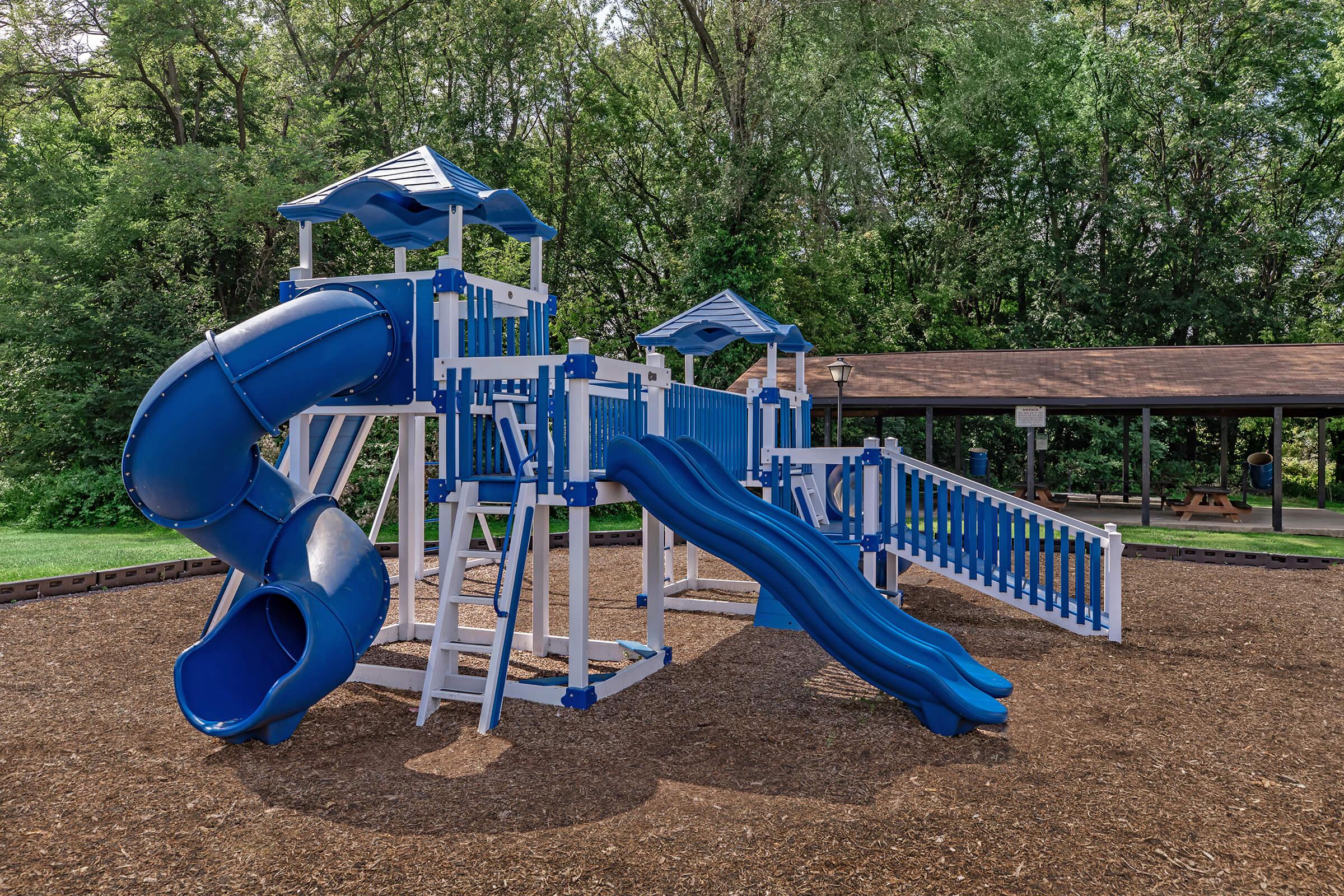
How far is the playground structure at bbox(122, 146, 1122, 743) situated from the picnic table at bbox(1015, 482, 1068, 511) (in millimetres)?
11278

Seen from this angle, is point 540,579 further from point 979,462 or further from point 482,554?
point 979,462

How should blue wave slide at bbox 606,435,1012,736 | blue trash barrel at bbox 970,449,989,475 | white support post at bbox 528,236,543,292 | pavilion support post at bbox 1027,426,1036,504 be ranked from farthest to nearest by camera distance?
blue trash barrel at bbox 970,449,989,475
pavilion support post at bbox 1027,426,1036,504
white support post at bbox 528,236,543,292
blue wave slide at bbox 606,435,1012,736

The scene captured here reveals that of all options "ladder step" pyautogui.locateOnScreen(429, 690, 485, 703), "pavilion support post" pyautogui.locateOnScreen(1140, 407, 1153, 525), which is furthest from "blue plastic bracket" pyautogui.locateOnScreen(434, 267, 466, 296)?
"pavilion support post" pyautogui.locateOnScreen(1140, 407, 1153, 525)

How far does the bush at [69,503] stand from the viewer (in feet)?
60.6

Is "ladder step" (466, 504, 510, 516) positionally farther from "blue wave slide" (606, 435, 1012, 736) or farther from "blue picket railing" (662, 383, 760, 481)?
"blue picket railing" (662, 383, 760, 481)

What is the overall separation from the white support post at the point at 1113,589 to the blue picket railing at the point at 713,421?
3.86 m

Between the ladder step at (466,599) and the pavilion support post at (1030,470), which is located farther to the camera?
the pavilion support post at (1030,470)

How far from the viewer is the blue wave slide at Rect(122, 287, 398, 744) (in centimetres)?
518

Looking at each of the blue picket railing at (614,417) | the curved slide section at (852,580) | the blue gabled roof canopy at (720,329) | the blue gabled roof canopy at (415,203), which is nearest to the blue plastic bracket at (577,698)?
the blue picket railing at (614,417)

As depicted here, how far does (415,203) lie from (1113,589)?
7.61 meters

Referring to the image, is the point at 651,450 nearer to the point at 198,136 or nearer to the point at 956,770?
the point at 956,770

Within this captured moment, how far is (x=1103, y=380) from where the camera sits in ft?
64.6

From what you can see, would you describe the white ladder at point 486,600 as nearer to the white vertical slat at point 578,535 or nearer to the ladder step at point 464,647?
the ladder step at point 464,647

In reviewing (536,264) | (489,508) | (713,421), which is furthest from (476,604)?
(713,421)
